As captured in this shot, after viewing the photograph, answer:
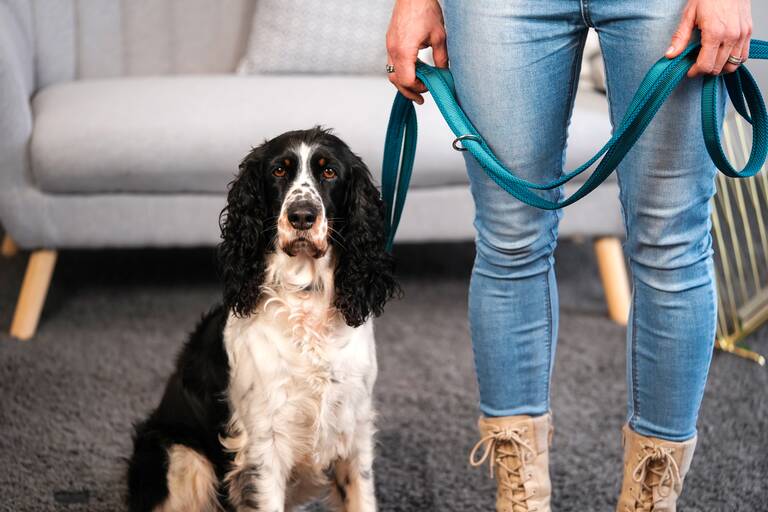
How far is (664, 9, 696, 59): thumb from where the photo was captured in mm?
1278

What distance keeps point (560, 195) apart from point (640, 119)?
29 centimetres

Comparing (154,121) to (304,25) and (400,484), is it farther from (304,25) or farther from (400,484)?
(400,484)

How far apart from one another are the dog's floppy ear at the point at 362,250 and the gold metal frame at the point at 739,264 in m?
1.26

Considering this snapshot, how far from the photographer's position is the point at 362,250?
5.62ft

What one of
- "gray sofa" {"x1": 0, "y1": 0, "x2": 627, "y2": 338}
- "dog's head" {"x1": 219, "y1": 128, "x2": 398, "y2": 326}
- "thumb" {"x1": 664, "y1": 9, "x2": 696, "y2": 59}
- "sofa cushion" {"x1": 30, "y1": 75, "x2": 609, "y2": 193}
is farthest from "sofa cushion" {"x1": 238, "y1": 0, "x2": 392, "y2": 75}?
"thumb" {"x1": 664, "y1": 9, "x2": 696, "y2": 59}

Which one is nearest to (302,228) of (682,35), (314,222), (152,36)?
(314,222)

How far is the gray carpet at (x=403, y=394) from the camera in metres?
1.97

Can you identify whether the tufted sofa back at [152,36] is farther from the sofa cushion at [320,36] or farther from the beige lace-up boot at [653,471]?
the beige lace-up boot at [653,471]

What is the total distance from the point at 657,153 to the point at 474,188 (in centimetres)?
32

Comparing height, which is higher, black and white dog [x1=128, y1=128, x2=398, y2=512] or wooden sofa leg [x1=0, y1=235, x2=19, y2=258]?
black and white dog [x1=128, y1=128, x2=398, y2=512]

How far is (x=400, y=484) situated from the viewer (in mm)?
1993

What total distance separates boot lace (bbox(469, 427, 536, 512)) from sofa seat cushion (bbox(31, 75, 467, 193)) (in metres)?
1.32

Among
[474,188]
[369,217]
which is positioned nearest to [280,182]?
[369,217]

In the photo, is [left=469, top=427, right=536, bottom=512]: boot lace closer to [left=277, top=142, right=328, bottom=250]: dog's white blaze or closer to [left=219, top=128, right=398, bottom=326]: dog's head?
[left=219, top=128, right=398, bottom=326]: dog's head
